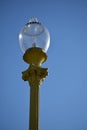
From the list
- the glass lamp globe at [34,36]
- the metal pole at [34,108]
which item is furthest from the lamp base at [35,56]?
the metal pole at [34,108]

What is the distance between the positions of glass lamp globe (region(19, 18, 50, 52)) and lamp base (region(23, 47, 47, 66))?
13 centimetres

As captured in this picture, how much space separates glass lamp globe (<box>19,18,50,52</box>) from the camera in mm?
7703

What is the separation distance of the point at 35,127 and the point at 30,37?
225 centimetres

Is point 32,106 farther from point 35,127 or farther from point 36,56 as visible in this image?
point 36,56

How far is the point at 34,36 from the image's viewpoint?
7707 mm

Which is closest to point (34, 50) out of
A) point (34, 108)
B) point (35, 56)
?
point (35, 56)

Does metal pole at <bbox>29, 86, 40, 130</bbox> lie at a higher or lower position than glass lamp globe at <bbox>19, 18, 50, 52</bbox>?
lower

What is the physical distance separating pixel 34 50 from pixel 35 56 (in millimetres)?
192

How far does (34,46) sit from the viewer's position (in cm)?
773

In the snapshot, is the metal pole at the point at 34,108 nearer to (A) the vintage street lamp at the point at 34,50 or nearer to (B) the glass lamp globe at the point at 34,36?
(A) the vintage street lamp at the point at 34,50

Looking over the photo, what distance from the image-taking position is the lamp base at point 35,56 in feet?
25.2

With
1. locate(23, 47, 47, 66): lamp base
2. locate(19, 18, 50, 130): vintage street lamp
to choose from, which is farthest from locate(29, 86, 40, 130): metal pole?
locate(23, 47, 47, 66): lamp base

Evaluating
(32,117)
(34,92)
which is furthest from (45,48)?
(32,117)

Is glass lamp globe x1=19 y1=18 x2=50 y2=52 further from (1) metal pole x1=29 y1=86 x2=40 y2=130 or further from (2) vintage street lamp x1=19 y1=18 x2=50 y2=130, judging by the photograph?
(1) metal pole x1=29 y1=86 x2=40 y2=130
